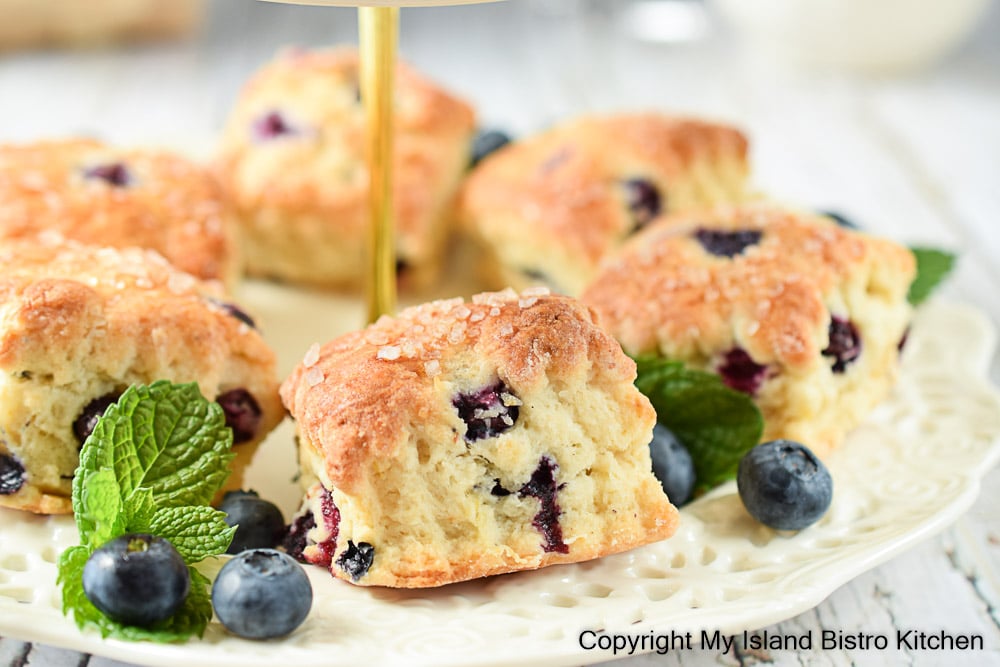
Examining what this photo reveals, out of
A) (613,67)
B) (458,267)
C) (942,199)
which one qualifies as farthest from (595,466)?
(613,67)

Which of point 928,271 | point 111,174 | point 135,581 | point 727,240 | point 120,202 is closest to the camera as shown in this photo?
point 135,581

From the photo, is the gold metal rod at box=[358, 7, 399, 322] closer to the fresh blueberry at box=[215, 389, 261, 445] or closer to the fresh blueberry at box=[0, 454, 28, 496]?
the fresh blueberry at box=[215, 389, 261, 445]

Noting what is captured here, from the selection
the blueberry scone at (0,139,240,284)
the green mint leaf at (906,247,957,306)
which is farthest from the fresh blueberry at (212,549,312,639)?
the green mint leaf at (906,247,957,306)

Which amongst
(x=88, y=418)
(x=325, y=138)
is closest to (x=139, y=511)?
(x=88, y=418)

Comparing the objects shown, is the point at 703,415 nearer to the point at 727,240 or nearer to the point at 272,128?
the point at 727,240

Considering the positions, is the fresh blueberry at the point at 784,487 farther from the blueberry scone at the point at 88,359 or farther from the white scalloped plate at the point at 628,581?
the blueberry scone at the point at 88,359
